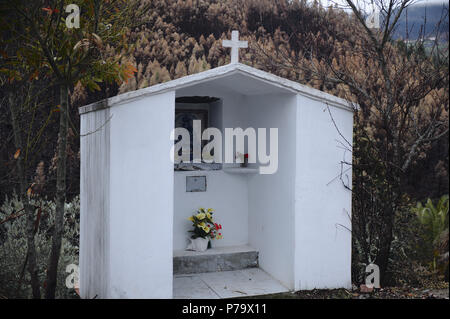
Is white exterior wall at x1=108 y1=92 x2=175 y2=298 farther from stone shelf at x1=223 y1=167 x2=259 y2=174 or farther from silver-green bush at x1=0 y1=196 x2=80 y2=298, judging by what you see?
stone shelf at x1=223 y1=167 x2=259 y2=174

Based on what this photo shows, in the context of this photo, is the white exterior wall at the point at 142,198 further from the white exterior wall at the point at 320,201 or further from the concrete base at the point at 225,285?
the white exterior wall at the point at 320,201

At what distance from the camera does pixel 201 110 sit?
24.7ft

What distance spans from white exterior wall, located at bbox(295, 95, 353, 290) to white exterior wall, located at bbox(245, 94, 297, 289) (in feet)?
0.38

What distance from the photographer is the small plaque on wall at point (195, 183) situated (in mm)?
7145

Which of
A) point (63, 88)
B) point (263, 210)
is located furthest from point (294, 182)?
point (63, 88)

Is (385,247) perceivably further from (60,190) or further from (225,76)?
(60,190)

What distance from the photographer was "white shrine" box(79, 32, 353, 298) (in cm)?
524

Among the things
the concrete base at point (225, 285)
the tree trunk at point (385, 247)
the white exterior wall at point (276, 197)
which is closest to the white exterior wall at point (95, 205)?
the concrete base at point (225, 285)

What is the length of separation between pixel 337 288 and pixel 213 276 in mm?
1712

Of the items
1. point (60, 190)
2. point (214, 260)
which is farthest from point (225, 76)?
point (214, 260)

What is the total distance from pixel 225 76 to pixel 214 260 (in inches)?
106

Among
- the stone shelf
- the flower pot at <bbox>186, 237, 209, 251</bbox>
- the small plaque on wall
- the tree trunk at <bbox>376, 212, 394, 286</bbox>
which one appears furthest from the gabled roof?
the flower pot at <bbox>186, 237, 209, 251</bbox>

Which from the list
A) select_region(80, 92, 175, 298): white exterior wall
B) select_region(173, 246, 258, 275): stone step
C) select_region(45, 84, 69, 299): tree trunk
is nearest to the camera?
select_region(45, 84, 69, 299): tree trunk

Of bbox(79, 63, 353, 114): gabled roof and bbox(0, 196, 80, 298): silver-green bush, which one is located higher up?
bbox(79, 63, 353, 114): gabled roof
